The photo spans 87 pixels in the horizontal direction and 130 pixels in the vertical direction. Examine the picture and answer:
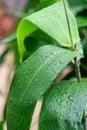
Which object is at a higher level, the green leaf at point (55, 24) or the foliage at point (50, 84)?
the green leaf at point (55, 24)

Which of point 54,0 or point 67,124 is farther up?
point 54,0

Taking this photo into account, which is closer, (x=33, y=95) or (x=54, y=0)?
(x=33, y=95)

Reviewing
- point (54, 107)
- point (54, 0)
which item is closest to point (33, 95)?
point (54, 107)

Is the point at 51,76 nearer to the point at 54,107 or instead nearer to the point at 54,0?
the point at 54,107

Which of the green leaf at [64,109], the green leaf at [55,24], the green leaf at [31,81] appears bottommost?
the green leaf at [64,109]
